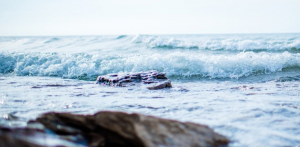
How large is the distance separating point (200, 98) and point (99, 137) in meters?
2.33

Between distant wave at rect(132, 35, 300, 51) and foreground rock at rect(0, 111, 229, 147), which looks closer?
foreground rock at rect(0, 111, 229, 147)

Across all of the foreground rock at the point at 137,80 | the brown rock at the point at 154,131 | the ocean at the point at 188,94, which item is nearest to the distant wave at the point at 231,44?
the ocean at the point at 188,94

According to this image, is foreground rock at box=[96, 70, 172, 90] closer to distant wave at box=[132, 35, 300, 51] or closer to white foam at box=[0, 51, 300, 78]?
A: white foam at box=[0, 51, 300, 78]

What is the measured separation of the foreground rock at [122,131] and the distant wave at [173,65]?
5.26 m

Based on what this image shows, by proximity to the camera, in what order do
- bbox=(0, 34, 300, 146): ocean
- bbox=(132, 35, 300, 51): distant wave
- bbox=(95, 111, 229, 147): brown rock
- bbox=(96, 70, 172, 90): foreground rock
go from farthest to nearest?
bbox=(132, 35, 300, 51): distant wave < bbox=(96, 70, 172, 90): foreground rock < bbox=(0, 34, 300, 146): ocean < bbox=(95, 111, 229, 147): brown rock

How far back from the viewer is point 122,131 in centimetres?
183

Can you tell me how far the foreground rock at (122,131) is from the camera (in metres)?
1.81

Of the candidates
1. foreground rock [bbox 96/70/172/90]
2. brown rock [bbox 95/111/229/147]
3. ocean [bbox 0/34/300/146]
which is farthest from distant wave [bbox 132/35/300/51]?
brown rock [bbox 95/111/229/147]

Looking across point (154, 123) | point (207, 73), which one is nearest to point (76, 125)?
point (154, 123)

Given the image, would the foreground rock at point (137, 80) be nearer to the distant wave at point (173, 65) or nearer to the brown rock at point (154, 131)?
the distant wave at point (173, 65)

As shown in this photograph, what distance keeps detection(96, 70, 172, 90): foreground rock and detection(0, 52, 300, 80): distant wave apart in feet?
6.28

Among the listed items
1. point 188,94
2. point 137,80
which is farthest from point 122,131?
point 137,80

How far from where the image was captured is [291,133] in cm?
236

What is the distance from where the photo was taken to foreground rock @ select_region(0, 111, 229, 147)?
5.94ft
